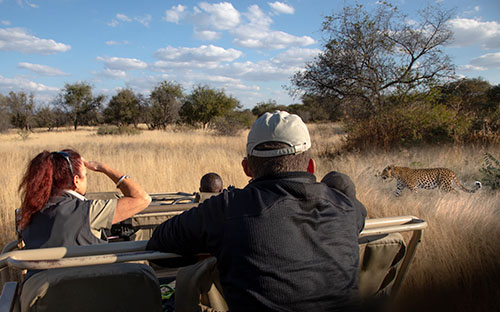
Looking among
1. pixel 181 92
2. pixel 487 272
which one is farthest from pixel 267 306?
pixel 181 92

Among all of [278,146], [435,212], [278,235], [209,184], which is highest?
[278,146]

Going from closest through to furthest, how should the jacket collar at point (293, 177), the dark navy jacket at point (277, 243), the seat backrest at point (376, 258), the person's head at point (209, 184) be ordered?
the dark navy jacket at point (277, 243)
the jacket collar at point (293, 177)
the seat backrest at point (376, 258)
the person's head at point (209, 184)

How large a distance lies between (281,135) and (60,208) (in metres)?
1.16

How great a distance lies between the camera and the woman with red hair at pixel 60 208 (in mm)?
1751

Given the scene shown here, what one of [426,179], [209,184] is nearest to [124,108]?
[426,179]

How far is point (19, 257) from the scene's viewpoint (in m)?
1.29

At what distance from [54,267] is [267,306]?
713 millimetres

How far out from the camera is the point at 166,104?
35531 millimetres

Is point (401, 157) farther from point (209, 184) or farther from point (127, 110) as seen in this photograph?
point (127, 110)

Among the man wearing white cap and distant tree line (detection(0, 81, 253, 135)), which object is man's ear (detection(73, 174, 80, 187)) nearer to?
the man wearing white cap

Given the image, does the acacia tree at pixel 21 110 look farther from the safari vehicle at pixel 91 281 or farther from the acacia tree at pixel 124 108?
the safari vehicle at pixel 91 281

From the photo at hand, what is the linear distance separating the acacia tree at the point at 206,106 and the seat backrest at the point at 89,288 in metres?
28.6

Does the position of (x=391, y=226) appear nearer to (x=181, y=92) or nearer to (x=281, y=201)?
(x=281, y=201)

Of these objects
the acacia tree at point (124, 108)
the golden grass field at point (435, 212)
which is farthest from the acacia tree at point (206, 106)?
the golden grass field at point (435, 212)
